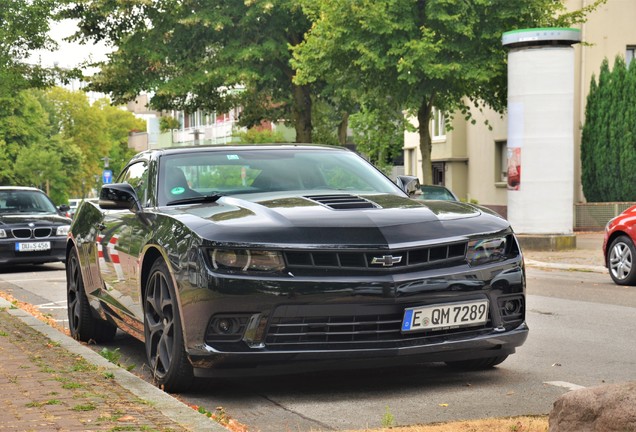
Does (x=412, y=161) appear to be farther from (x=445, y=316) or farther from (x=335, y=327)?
(x=335, y=327)

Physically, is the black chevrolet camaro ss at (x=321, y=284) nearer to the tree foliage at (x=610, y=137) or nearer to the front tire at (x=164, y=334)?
the front tire at (x=164, y=334)

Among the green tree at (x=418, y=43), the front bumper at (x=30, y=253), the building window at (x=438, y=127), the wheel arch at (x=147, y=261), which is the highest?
the green tree at (x=418, y=43)

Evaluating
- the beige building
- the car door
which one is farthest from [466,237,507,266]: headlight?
the beige building

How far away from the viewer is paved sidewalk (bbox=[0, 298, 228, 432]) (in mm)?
5750

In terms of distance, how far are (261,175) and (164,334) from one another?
146cm

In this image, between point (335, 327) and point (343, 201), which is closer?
point (335, 327)

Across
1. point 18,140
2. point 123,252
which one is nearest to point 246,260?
point 123,252

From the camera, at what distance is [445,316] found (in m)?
6.84

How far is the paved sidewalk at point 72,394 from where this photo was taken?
18.9ft

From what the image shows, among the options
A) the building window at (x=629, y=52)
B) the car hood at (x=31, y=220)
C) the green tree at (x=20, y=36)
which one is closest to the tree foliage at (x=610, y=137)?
the building window at (x=629, y=52)

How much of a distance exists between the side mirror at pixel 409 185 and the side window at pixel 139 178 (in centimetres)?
181

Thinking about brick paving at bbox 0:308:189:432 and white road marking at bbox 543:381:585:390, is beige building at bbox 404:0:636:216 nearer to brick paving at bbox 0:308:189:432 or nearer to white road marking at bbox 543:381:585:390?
white road marking at bbox 543:381:585:390

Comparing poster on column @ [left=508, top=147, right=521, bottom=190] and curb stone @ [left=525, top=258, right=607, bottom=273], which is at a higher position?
poster on column @ [left=508, top=147, right=521, bottom=190]

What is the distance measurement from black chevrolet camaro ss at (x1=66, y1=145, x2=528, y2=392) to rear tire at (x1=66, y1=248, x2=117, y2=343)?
218 cm
